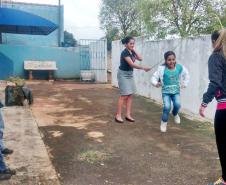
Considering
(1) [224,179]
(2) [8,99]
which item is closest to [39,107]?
(2) [8,99]

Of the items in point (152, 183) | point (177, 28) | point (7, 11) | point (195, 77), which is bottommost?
point (152, 183)

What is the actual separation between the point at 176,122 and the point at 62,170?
3476mm

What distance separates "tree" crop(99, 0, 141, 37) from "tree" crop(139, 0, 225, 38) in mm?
14418

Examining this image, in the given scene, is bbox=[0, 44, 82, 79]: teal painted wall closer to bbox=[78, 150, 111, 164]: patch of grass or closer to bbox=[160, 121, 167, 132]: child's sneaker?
bbox=[160, 121, 167, 132]: child's sneaker

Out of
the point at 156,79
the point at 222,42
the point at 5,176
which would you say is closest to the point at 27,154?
the point at 5,176

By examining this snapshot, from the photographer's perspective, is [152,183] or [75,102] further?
[75,102]

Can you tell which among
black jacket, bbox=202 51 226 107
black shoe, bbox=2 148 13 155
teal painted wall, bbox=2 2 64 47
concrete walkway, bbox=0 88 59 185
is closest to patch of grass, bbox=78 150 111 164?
concrete walkway, bbox=0 88 59 185

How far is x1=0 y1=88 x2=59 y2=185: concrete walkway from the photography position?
4.60 metres

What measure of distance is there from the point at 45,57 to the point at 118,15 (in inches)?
382

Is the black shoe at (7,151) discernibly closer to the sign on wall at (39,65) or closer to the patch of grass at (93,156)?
the patch of grass at (93,156)

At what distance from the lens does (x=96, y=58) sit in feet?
61.1

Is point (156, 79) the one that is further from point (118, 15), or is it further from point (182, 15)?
point (118, 15)

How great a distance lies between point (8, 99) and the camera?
999cm

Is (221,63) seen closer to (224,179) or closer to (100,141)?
(224,179)
